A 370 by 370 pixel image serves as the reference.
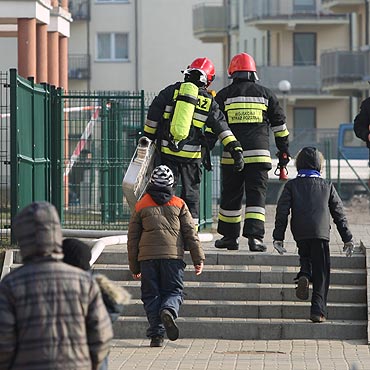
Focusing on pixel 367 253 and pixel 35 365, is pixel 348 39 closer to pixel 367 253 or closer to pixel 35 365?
pixel 367 253

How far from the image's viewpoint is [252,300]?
14742mm

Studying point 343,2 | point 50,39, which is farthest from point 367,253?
point 343,2

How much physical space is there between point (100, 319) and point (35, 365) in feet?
A: 1.22

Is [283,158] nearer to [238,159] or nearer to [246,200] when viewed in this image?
[246,200]

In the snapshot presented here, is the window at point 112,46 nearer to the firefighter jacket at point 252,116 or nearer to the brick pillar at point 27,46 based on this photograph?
the brick pillar at point 27,46

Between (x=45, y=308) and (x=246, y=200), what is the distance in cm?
868

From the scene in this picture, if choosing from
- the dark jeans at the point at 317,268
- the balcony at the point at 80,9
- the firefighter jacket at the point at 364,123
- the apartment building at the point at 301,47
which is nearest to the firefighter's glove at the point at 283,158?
the firefighter jacket at the point at 364,123

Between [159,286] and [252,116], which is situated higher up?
[252,116]

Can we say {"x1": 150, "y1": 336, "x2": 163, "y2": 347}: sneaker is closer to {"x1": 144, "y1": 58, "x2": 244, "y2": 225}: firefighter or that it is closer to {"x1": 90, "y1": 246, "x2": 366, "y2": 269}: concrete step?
{"x1": 144, "y1": 58, "x2": 244, "y2": 225}: firefighter

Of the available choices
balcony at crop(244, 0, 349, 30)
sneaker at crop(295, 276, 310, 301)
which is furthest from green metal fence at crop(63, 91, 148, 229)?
balcony at crop(244, 0, 349, 30)

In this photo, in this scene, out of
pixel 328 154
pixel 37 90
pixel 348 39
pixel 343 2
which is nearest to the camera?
pixel 37 90

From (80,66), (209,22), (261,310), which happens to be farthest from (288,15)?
(261,310)

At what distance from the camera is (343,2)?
55.3m

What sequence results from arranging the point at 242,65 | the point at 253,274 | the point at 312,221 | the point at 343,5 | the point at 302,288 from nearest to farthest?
the point at 312,221 < the point at 302,288 < the point at 253,274 < the point at 242,65 < the point at 343,5
